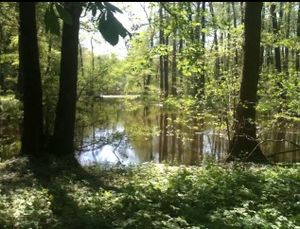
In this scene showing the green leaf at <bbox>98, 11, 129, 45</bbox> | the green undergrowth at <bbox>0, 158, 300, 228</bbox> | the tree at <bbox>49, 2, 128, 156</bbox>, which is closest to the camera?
the green leaf at <bbox>98, 11, 129, 45</bbox>

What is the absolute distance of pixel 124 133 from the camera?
49.3ft

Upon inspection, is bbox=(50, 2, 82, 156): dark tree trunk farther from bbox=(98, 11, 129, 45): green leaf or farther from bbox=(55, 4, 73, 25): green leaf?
bbox=(98, 11, 129, 45): green leaf

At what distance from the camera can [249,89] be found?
10.9 m

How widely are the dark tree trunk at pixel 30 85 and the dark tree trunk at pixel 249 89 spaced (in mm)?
4870

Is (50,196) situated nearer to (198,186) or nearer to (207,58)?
(198,186)

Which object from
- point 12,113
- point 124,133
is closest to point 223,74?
point 124,133

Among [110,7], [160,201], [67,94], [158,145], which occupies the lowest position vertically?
[158,145]

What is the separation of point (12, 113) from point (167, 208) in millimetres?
9783

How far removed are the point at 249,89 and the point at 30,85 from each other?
17.9ft

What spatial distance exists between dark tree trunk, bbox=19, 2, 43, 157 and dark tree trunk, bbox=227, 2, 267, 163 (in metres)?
4.87

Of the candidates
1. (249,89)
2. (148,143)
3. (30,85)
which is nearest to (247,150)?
(249,89)

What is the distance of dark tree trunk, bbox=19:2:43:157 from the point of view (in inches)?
382

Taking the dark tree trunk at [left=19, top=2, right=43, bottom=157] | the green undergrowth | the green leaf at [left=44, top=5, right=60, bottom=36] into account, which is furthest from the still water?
the green leaf at [left=44, top=5, right=60, bottom=36]

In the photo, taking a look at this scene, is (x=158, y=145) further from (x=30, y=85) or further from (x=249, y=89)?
(x=30, y=85)
